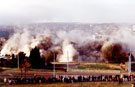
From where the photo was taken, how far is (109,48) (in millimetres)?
5719

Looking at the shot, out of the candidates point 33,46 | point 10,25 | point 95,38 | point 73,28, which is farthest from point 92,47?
point 10,25

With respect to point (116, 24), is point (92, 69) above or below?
below

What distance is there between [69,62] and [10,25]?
1.47m

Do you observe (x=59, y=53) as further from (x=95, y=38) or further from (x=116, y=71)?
(x=116, y=71)

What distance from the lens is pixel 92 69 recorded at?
5844 millimetres

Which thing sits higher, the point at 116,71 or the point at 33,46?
the point at 33,46

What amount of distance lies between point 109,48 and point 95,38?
0.38 meters

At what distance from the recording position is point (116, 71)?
19.3 feet

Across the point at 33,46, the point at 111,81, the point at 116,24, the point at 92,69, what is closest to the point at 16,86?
the point at 33,46

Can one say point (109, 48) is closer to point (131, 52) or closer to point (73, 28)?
point (131, 52)

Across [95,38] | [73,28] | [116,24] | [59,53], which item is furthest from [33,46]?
[116,24]

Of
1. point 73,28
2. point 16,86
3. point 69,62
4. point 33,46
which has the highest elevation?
point 73,28

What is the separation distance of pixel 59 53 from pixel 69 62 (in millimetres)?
292

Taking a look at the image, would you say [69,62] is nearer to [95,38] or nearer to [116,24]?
[95,38]
